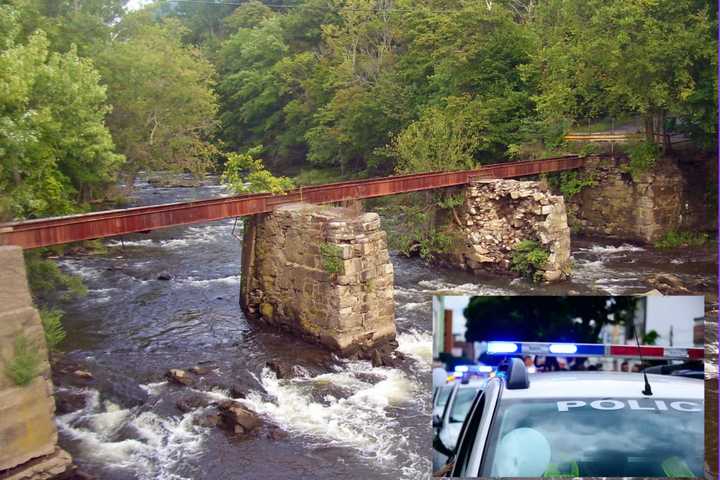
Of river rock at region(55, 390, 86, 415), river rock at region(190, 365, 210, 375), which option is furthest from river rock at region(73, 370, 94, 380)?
river rock at region(190, 365, 210, 375)

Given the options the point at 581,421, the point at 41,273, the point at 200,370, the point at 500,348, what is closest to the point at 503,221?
the point at 200,370

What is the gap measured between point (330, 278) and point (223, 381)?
116 inches

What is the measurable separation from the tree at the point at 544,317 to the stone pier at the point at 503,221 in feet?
51.2

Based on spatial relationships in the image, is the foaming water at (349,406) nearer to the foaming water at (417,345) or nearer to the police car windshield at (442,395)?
the foaming water at (417,345)

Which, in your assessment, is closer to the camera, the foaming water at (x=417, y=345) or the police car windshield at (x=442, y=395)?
the police car windshield at (x=442, y=395)

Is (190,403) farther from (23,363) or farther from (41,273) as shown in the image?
(41,273)

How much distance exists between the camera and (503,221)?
68.7ft

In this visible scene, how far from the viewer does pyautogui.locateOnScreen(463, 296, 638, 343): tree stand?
433 cm

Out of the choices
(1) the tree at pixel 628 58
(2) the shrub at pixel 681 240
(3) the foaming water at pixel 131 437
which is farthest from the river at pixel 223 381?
(1) the tree at pixel 628 58

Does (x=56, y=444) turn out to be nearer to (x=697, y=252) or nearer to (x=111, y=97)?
(x=111, y=97)

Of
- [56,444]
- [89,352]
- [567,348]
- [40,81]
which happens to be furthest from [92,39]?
[567,348]

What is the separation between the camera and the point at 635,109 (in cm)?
2430

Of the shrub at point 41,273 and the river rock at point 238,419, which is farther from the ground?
the shrub at point 41,273

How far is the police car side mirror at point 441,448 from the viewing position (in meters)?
4.48
